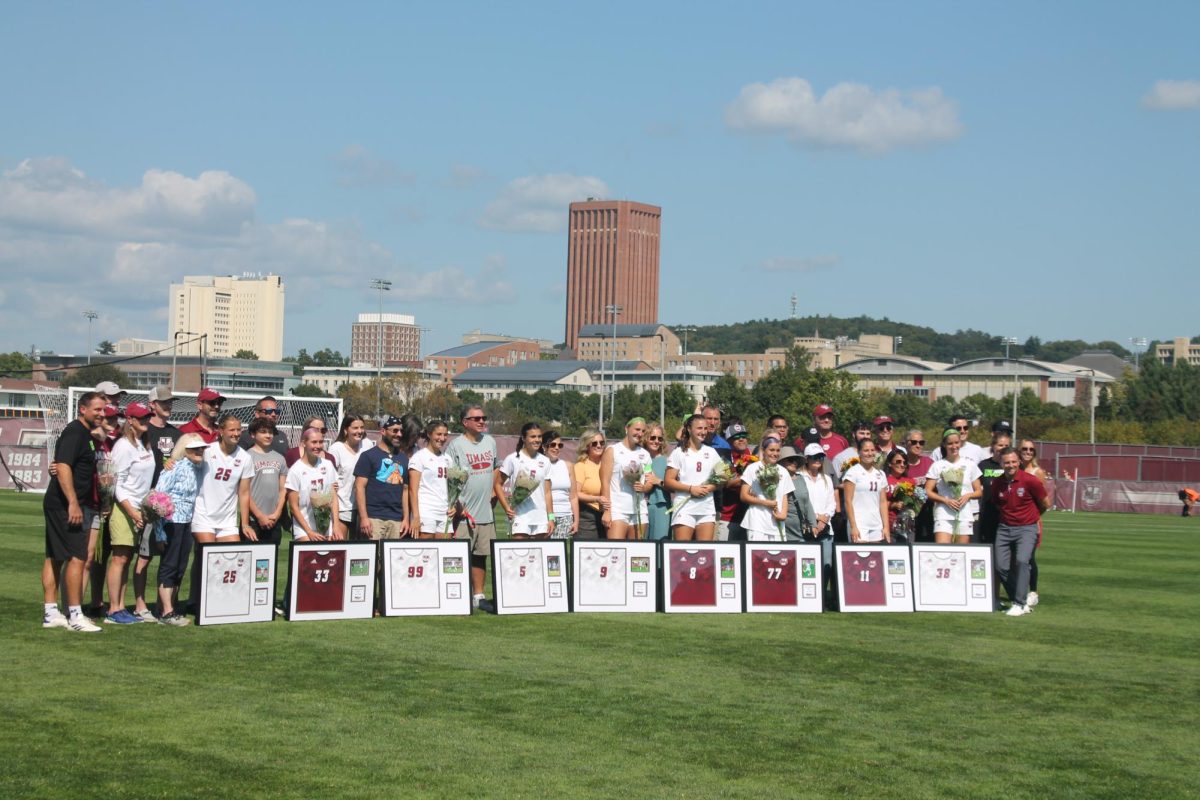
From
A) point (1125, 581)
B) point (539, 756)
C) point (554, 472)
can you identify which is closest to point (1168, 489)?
point (1125, 581)

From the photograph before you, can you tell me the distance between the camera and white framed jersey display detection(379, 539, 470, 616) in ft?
41.1

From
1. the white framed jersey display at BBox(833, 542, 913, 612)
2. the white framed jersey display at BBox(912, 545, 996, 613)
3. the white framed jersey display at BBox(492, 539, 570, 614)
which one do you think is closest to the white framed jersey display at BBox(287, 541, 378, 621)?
the white framed jersey display at BBox(492, 539, 570, 614)

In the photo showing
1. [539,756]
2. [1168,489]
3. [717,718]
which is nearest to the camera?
[539,756]

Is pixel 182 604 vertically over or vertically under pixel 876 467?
under

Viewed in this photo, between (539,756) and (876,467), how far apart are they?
25.3ft

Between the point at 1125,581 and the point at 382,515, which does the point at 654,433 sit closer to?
the point at 382,515

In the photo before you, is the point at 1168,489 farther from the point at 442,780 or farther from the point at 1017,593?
the point at 442,780

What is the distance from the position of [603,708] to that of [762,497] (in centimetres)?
545

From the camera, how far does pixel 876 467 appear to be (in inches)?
559

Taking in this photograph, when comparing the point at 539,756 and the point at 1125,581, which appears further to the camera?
the point at 1125,581

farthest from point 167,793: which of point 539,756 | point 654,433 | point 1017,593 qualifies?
point 1017,593

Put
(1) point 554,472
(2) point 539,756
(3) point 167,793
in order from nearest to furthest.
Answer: (3) point 167,793, (2) point 539,756, (1) point 554,472

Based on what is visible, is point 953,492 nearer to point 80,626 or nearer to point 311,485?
point 311,485

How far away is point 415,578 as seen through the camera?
41.4ft
